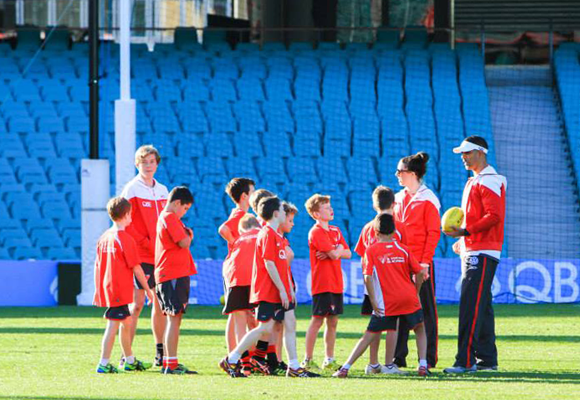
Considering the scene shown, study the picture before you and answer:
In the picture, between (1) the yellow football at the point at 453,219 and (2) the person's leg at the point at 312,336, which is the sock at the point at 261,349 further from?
(1) the yellow football at the point at 453,219

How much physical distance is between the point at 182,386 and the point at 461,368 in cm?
252

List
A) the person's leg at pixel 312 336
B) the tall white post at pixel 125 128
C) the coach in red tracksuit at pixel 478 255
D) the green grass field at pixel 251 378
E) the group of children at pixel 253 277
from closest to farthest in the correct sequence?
the green grass field at pixel 251 378
the group of children at pixel 253 277
the coach in red tracksuit at pixel 478 255
the person's leg at pixel 312 336
the tall white post at pixel 125 128

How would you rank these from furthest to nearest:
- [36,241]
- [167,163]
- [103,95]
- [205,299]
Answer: [103,95], [167,163], [36,241], [205,299]

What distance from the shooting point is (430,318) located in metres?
10.2

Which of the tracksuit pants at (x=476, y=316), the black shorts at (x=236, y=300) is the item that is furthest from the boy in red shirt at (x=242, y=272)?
the tracksuit pants at (x=476, y=316)

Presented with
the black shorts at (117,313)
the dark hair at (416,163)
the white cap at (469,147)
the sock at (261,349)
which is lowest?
the sock at (261,349)

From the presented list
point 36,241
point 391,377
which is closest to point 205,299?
point 36,241

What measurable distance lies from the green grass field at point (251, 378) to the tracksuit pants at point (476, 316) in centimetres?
23

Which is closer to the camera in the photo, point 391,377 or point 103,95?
point 391,377

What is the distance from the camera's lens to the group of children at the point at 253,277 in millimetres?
9352

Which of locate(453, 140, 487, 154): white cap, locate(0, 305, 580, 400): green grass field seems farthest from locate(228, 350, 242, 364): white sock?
locate(453, 140, 487, 154): white cap

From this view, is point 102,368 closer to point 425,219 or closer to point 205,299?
point 425,219

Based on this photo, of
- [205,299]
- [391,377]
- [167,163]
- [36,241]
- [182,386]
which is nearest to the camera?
[182,386]

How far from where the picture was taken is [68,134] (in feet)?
72.9
